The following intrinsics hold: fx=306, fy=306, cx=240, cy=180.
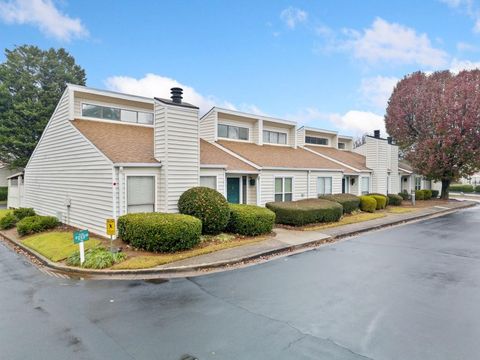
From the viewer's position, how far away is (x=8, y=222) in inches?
595

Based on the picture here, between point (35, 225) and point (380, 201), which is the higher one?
point (380, 201)

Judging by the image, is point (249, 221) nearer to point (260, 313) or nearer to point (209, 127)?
point (260, 313)

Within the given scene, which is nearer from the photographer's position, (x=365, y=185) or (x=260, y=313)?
(x=260, y=313)

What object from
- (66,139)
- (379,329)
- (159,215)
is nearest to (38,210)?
(66,139)

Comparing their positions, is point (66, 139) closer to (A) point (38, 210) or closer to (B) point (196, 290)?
(A) point (38, 210)

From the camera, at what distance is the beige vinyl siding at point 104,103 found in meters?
15.0

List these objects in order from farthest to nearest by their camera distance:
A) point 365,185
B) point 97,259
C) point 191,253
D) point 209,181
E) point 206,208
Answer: point 365,185 → point 209,181 → point 206,208 → point 191,253 → point 97,259

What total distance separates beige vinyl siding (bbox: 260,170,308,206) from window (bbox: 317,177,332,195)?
150 cm

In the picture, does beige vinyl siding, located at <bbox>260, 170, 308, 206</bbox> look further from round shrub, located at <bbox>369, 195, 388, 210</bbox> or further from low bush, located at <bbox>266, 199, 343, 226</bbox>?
round shrub, located at <bbox>369, 195, 388, 210</bbox>

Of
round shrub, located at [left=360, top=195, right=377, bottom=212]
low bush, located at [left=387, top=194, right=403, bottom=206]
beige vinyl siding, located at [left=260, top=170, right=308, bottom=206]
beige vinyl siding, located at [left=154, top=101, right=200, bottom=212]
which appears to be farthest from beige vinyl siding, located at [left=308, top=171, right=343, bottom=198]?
beige vinyl siding, located at [left=154, top=101, right=200, bottom=212]

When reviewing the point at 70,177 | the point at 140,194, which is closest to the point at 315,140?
the point at 140,194

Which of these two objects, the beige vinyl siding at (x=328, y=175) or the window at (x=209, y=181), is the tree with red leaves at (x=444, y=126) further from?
the window at (x=209, y=181)

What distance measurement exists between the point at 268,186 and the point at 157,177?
7.14 meters

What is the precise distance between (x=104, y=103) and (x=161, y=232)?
381 inches
